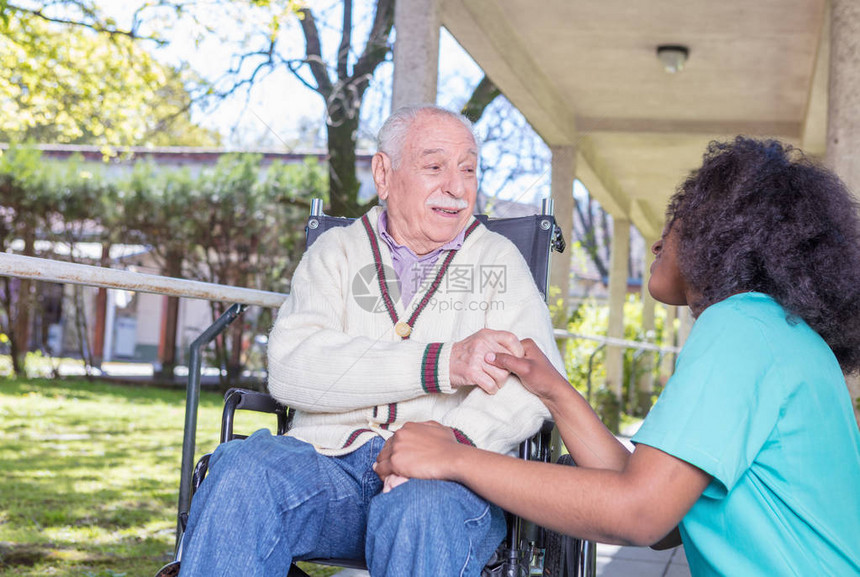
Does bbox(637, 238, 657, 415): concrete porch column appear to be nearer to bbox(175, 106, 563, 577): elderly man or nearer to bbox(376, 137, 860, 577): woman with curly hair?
bbox(175, 106, 563, 577): elderly man

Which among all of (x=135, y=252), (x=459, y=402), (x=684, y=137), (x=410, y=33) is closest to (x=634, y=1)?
(x=410, y=33)

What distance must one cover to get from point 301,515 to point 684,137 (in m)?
6.98

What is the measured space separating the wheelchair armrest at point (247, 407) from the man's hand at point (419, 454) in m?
0.47

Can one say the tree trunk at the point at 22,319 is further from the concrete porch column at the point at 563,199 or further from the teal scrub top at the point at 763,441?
the teal scrub top at the point at 763,441

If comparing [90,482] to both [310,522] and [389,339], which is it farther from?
[310,522]

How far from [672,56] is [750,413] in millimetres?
5106

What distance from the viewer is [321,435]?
1.79 m

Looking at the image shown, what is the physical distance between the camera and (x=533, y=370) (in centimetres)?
161

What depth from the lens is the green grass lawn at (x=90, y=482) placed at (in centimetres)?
334

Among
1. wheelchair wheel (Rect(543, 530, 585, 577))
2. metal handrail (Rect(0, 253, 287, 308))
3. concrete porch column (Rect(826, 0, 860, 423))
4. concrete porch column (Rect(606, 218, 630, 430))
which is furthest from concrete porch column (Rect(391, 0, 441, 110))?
concrete porch column (Rect(606, 218, 630, 430))

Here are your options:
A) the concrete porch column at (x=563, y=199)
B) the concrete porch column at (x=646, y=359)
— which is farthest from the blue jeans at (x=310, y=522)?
the concrete porch column at (x=646, y=359)

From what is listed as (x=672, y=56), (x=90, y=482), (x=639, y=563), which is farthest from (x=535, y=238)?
(x=672, y=56)

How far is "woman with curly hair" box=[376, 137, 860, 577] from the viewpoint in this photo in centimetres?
107

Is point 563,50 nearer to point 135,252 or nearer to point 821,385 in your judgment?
point 821,385
